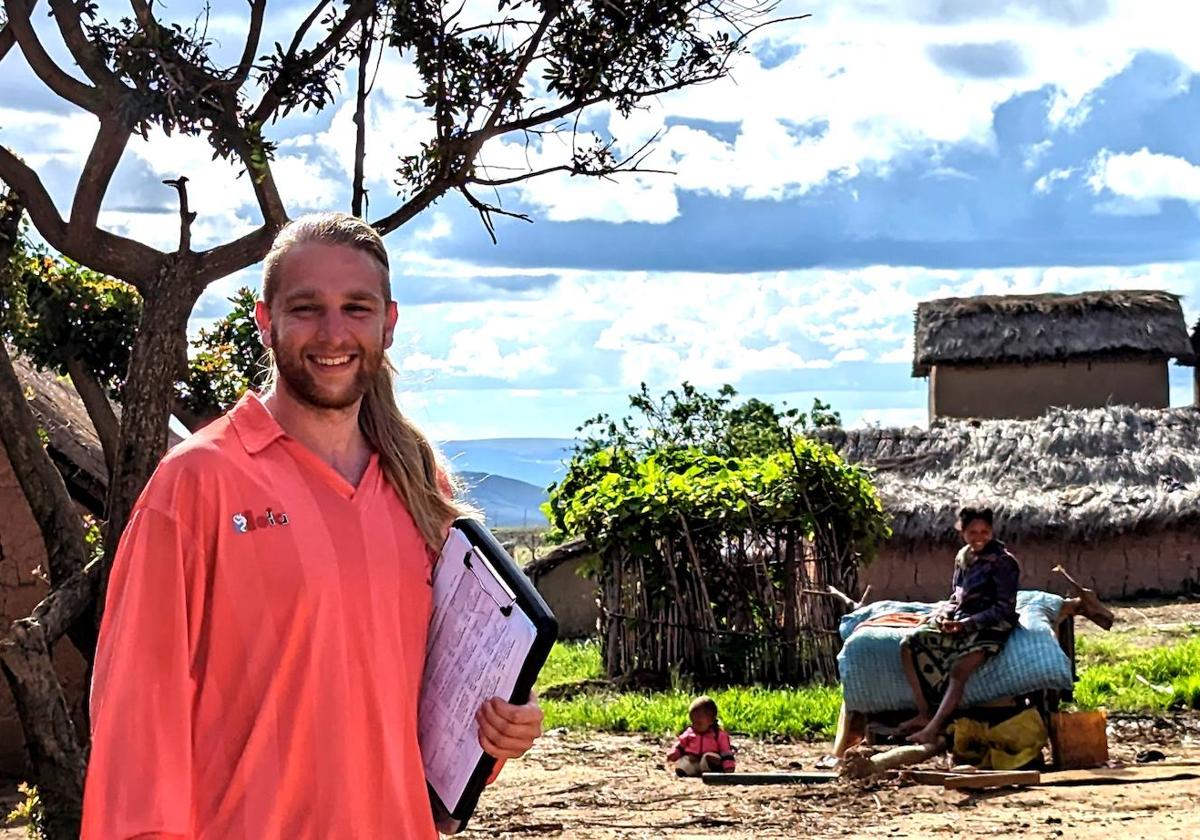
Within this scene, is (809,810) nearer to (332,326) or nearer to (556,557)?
(332,326)

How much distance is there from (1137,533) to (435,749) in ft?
72.6

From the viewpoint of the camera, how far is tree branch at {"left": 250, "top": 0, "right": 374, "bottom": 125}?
732 cm

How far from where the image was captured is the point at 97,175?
7.14 m

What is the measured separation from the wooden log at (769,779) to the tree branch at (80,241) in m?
4.30

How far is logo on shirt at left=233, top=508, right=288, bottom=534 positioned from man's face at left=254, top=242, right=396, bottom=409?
0.24m

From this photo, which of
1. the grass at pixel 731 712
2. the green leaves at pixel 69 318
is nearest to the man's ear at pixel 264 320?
the green leaves at pixel 69 318

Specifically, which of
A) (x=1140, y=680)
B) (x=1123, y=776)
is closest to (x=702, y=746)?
(x=1123, y=776)

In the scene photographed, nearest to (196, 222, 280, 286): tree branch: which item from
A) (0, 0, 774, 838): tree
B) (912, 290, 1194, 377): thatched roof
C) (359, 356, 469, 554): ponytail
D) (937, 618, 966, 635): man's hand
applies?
(0, 0, 774, 838): tree

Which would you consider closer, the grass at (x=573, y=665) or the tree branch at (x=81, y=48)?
the tree branch at (x=81, y=48)

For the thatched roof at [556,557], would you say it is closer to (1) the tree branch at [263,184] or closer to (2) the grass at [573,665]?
(2) the grass at [573,665]

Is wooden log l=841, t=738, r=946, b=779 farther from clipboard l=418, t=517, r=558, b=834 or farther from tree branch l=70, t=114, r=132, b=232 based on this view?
clipboard l=418, t=517, r=558, b=834

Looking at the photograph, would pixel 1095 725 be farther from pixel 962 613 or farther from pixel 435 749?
pixel 435 749

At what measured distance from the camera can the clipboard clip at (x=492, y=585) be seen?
8.87ft

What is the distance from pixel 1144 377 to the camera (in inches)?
1161
